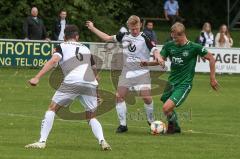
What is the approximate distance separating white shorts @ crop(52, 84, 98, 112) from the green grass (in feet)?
2.35

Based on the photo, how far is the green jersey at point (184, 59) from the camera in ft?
54.3

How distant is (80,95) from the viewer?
14.3 metres

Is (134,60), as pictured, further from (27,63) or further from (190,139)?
(27,63)

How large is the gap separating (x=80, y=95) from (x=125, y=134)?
103 inches

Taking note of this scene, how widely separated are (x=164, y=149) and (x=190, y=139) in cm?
156

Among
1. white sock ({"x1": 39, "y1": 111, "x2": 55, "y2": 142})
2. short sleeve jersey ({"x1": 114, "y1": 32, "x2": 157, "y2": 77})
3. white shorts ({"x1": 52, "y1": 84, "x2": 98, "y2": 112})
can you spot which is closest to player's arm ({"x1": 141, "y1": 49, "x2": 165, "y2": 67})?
short sleeve jersey ({"x1": 114, "y1": 32, "x2": 157, "y2": 77})

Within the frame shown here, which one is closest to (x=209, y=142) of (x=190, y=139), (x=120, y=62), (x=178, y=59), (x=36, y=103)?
(x=190, y=139)

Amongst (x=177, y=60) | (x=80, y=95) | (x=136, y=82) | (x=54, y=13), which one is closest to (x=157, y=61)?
(x=177, y=60)

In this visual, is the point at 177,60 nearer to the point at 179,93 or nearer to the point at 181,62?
the point at 181,62

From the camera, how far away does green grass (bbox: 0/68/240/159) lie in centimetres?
1394

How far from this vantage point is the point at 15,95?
24188 mm

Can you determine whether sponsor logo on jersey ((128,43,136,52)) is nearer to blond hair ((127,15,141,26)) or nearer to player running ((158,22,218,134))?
blond hair ((127,15,141,26))

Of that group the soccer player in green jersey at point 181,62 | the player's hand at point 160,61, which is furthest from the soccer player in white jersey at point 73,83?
the soccer player in green jersey at point 181,62

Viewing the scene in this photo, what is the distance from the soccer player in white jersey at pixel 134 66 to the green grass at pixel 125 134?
17.4 inches
